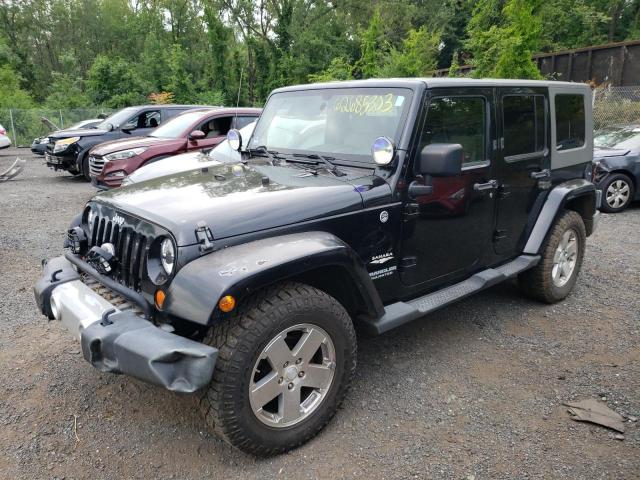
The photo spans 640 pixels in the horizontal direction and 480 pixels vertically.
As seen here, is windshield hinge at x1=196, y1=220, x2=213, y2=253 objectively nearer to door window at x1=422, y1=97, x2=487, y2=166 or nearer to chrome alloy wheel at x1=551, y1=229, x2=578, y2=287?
door window at x1=422, y1=97, x2=487, y2=166

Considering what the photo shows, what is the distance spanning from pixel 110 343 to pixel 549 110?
389 centimetres

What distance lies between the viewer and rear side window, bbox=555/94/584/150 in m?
4.37

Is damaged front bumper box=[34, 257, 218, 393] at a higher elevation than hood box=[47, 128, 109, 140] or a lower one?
lower

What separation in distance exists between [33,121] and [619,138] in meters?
22.8

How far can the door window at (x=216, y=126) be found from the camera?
9.42 metres

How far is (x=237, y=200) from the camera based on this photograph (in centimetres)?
274

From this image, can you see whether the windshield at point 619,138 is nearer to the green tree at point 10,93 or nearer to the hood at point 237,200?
the hood at point 237,200

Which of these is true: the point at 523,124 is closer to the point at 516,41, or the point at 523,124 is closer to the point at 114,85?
the point at 516,41

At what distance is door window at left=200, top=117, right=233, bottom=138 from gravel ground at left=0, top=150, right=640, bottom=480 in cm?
546

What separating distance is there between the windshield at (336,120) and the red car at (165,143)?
17.2ft

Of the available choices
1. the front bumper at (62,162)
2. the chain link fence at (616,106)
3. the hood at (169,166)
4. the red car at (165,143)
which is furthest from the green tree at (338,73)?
the hood at (169,166)

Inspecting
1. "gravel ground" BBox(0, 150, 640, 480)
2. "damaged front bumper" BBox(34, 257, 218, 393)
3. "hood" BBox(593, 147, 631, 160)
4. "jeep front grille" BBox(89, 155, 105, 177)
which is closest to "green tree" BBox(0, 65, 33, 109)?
"jeep front grille" BBox(89, 155, 105, 177)

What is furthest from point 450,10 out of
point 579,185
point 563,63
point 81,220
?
point 81,220

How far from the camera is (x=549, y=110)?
4234 millimetres
